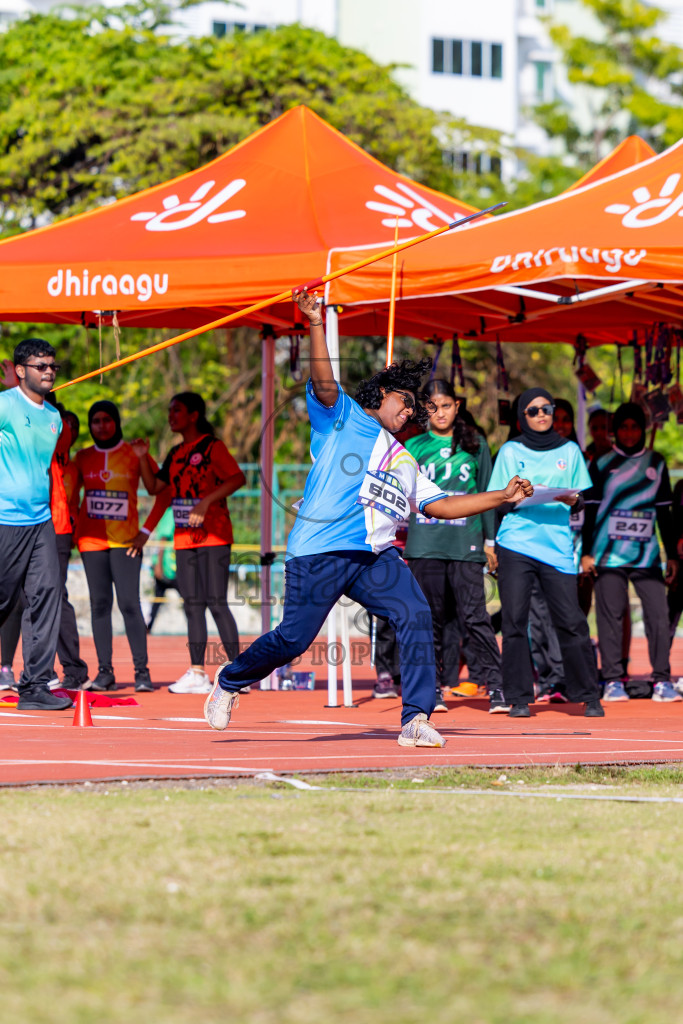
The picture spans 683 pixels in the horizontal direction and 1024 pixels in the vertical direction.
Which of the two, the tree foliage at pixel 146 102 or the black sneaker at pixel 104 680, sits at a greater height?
the tree foliage at pixel 146 102

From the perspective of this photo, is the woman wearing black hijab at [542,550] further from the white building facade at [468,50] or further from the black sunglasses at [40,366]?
the white building facade at [468,50]

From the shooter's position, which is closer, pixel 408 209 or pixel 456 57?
pixel 408 209

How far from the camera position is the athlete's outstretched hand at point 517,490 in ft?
22.6

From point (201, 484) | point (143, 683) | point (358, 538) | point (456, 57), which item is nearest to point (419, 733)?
point (358, 538)

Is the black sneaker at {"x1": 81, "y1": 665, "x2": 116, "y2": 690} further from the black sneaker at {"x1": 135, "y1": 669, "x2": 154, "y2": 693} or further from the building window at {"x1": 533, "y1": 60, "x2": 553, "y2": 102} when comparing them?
the building window at {"x1": 533, "y1": 60, "x2": 553, "y2": 102}

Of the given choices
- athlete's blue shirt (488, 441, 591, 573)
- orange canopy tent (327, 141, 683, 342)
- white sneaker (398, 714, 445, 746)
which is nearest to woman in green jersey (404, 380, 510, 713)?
athlete's blue shirt (488, 441, 591, 573)

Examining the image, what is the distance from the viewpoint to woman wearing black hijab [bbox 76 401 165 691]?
10633 millimetres

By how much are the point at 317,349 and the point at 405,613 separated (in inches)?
50.6

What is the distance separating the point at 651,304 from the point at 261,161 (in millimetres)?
3083

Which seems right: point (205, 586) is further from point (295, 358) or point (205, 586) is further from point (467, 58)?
point (467, 58)

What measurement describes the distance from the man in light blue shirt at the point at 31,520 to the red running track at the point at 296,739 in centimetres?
33

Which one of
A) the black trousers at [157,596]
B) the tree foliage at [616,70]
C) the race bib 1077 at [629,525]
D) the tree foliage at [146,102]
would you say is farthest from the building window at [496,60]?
the race bib 1077 at [629,525]

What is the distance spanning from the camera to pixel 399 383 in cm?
727

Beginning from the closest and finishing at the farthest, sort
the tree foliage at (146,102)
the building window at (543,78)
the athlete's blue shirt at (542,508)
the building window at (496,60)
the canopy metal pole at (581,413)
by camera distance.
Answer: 1. the athlete's blue shirt at (542,508)
2. the canopy metal pole at (581,413)
3. the tree foliage at (146,102)
4. the building window at (496,60)
5. the building window at (543,78)
